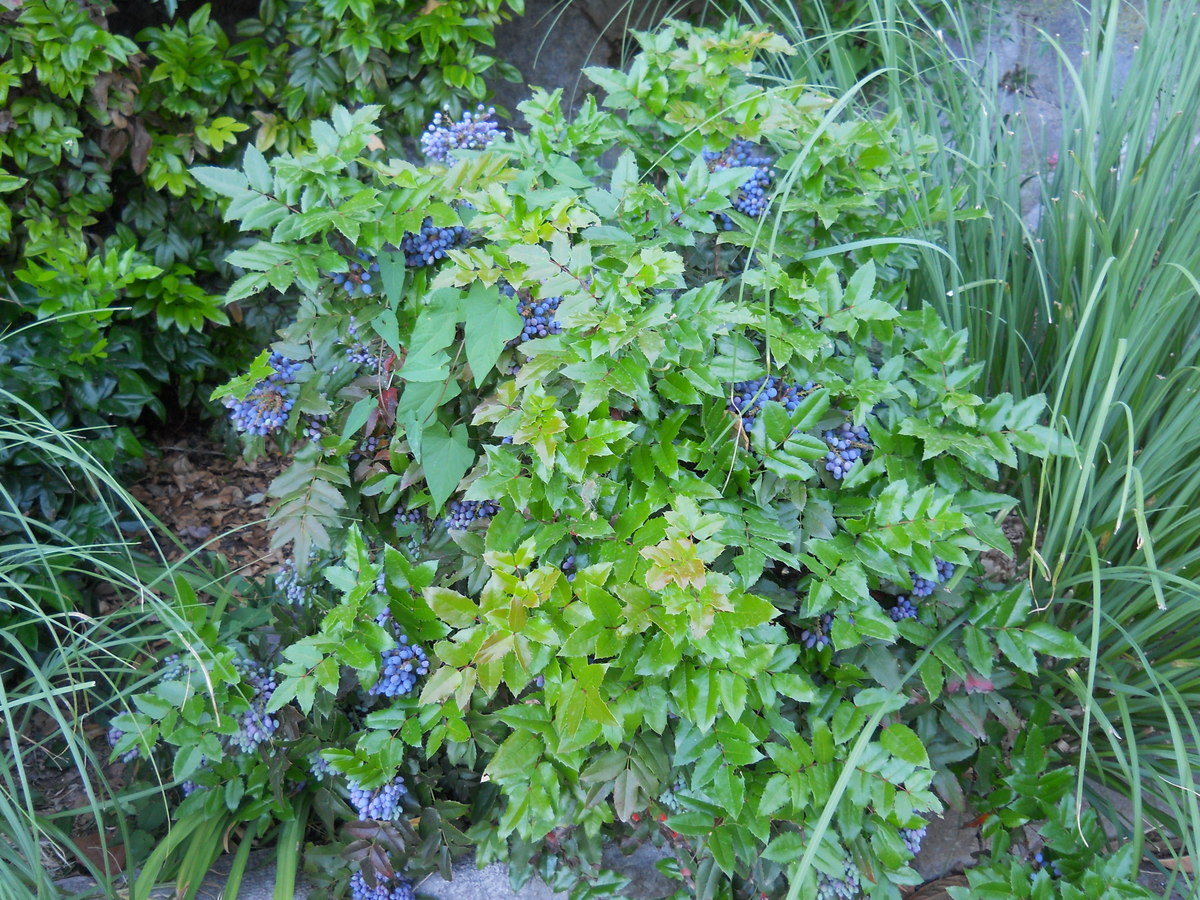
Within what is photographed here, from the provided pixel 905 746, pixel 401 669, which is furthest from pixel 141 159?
pixel 905 746

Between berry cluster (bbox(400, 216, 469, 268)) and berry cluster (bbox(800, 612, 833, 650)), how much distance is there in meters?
0.88

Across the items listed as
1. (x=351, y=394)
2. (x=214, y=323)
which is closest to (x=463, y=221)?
(x=351, y=394)

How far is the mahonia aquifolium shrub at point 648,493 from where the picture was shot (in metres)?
1.35

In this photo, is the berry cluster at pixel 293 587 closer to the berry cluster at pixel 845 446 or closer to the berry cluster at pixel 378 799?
the berry cluster at pixel 378 799

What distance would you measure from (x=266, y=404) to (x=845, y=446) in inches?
38.3

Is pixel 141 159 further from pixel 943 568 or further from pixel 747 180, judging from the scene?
pixel 943 568

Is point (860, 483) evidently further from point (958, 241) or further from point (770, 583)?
point (958, 241)

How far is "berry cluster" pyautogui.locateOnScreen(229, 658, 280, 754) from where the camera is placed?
1.73 meters

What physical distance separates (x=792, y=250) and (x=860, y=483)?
416mm

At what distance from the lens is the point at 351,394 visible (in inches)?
63.7

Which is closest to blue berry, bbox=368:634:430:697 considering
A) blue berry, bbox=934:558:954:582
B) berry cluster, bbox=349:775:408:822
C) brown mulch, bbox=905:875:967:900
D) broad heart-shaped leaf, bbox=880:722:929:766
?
berry cluster, bbox=349:775:408:822

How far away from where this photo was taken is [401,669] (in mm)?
1534

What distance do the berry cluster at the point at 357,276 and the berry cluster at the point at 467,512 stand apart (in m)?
0.40

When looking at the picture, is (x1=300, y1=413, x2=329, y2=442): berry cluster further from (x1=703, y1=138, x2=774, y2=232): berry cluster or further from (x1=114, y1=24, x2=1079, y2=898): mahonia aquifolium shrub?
(x1=703, y1=138, x2=774, y2=232): berry cluster
